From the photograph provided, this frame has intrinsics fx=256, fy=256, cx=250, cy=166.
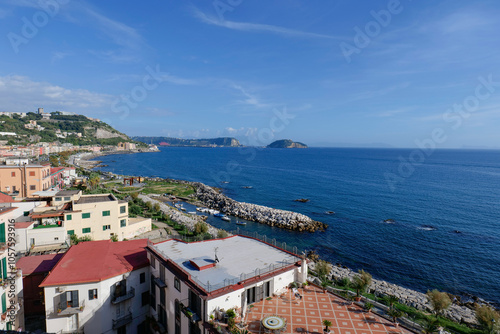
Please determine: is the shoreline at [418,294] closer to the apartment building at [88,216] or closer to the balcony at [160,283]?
the balcony at [160,283]

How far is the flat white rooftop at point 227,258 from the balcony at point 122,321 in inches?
187

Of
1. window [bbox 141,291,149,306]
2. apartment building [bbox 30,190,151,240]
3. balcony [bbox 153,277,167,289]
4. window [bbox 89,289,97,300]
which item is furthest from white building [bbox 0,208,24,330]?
apartment building [bbox 30,190,151,240]

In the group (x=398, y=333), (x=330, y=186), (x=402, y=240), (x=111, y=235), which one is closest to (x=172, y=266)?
(x=398, y=333)

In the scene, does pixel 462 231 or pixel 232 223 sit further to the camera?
pixel 232 223

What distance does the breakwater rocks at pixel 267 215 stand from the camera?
49000 millimetres

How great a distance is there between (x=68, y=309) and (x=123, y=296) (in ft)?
9.55

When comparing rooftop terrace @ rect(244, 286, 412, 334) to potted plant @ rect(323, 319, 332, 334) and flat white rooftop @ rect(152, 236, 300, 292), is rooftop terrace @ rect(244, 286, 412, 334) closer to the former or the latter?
potted plant @ rect(323, 319, 332, 334)

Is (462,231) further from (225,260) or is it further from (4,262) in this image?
(4,262)

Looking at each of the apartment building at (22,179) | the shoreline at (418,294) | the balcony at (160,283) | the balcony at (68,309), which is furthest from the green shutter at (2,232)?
the apartment building at (22,179)

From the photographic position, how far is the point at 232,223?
51.9 metres

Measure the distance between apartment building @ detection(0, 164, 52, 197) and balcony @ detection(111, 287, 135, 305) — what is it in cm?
3965

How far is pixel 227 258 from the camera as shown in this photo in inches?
621

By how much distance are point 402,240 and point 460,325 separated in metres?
22.5

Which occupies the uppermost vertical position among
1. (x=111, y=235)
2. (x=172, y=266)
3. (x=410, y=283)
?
(x=172, y=266)
